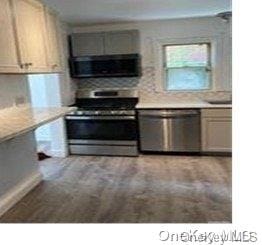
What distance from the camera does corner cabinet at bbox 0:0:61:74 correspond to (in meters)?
2.42

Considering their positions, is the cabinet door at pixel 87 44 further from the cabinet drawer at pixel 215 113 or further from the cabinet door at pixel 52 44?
the cabinet drawer at pixel 215 113

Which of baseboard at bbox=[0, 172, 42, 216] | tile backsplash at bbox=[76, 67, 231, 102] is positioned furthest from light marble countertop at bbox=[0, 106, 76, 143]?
tile backsplash at bbox=[76, 67, 231, 102]

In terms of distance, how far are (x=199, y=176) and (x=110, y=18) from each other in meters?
2.40

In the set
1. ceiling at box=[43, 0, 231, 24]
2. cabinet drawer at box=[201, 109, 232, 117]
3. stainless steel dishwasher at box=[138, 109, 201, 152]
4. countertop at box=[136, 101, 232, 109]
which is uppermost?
ceiling at box=[43, 0, 231, 24]

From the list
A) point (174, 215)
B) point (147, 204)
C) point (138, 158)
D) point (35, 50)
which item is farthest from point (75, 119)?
point (174, 215)

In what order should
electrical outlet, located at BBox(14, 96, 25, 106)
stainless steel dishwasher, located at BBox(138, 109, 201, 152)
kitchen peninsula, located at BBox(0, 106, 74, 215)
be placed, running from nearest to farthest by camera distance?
1. kitchen peninsula, located at BBox(0, 106, 74, 215)
2. electrical outlet, located at BBox(14, 96, 25, 106)
3. stainless steel dishwasher, located at BBox(138, 109, 201, 152)

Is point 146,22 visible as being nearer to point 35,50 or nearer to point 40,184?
point 35,50

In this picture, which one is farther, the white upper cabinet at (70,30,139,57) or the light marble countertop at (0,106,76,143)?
the white upper cabinet at (70,30,139,57)

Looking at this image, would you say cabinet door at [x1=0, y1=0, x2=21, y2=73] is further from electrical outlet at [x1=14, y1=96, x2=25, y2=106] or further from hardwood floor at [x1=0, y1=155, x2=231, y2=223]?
hardwood floor at [x1=0, y1=155, x2=231, y2=223]

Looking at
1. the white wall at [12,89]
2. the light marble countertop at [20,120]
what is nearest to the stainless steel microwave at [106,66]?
the white wall at [12,89]

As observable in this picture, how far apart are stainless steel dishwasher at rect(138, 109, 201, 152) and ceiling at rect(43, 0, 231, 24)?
1286 millimetres

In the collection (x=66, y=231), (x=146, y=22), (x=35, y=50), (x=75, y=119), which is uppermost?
(x=146, y=22)

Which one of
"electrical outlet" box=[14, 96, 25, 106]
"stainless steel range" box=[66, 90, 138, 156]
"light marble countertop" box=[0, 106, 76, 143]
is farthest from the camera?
"stainless steel range" box=[66, 90, 138, 156]

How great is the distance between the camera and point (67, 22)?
4582mm
